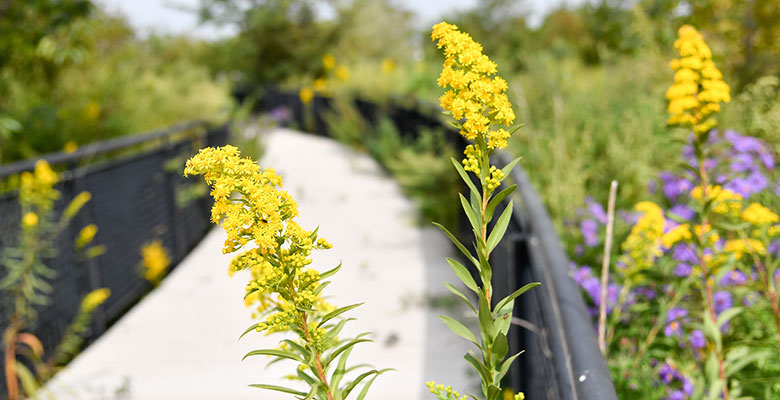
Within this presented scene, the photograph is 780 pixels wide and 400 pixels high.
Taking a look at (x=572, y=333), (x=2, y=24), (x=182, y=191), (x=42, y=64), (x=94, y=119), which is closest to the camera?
(x=572, y=333)

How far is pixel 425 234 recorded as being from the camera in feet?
21.6

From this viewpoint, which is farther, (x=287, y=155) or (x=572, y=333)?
(x=287, y=155)

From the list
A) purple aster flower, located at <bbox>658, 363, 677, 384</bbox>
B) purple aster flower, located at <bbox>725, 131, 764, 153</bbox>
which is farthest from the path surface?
purple aster flower, located at <bbox>725, 131, 764, 153</bbox>

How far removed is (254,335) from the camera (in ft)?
13.3

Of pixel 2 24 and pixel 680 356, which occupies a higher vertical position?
pixel 2 24

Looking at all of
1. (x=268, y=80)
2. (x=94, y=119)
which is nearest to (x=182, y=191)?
(x=94, y=119)

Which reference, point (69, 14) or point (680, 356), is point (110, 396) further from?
point (69, 14)

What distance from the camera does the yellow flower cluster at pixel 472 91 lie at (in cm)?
108

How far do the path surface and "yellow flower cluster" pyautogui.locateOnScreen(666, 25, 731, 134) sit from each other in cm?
187

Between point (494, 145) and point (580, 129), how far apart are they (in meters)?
5.35

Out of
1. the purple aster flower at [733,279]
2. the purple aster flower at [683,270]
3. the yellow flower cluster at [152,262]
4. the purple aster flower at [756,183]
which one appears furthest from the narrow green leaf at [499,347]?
the yellow flower cluster at [152,262]

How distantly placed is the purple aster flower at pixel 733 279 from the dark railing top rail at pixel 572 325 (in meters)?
1.19

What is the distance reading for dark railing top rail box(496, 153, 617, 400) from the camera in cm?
121

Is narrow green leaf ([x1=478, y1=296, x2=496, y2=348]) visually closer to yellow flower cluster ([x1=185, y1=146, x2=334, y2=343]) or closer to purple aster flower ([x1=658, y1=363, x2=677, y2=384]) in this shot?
yellow flower cluster ([x1=185, y1=146, x2=334, y2=343])
